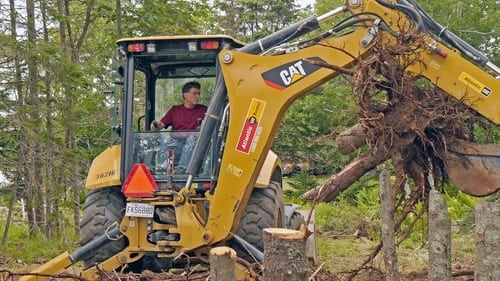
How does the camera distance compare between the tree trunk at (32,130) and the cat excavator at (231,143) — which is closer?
the cat excavator at (231,143)

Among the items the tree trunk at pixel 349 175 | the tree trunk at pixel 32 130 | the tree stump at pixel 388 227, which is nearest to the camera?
the tree stump at pixel 388 227

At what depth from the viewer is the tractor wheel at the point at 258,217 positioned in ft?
21.3

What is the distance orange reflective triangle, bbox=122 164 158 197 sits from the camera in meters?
6.45

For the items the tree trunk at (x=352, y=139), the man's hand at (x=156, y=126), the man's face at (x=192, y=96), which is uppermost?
the man's face at (x=192, y=96)

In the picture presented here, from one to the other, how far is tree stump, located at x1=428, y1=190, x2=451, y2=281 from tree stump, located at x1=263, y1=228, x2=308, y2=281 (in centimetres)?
76

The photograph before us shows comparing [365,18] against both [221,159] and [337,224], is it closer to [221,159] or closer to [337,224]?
[221,159]

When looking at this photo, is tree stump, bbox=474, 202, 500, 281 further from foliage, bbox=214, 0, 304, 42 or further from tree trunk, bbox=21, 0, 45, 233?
foliage, bbox=214, 0, 304, 42

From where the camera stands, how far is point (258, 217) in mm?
6574

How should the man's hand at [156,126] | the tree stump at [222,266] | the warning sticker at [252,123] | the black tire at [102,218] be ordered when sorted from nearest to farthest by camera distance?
the tree stump at [222,266]
the warning sticker at [252,123]
the black tire at [102,218]
the man's hand at [156,126]

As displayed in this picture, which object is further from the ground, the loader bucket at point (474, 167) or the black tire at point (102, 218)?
the loader bucket at point (474, 167)

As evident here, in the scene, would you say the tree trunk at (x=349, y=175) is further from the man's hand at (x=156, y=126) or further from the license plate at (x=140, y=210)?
the man's hand at (x=156, y=126)

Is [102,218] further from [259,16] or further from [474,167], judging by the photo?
[259,16]

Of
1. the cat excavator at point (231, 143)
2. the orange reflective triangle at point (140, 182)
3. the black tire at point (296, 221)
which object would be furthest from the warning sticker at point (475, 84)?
the black tire at point (296, 221)

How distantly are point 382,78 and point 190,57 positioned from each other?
2.19 metres
